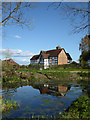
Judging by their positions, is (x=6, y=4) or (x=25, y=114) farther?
(x=6, y=4)

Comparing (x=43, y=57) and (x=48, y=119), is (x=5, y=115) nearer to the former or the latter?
(x=48, y=119)

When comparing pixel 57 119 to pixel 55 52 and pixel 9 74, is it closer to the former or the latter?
pixel 9 74

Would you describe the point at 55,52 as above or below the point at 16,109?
above

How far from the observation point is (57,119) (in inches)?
185

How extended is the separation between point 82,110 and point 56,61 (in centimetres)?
4058

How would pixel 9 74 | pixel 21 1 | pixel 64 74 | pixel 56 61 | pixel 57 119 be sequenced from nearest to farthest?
1. pixel 57 119
2. pixel 21 1
3. pixel 9 74
4. pixel 64 74
5. pixel 56 61

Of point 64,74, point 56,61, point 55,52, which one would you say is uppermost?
point 55,52

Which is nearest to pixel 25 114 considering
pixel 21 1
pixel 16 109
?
pixel 16 109

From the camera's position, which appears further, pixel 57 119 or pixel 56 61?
pixel 56 61

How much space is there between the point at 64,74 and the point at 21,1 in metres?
13.7

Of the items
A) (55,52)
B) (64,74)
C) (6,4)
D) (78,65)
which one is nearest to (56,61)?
(55,52)

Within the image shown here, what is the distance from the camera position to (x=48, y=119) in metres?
4.75

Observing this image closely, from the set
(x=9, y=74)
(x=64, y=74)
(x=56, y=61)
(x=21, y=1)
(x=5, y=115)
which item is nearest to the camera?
(x=5, y=115)

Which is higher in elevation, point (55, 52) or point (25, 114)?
point (55, 52)
